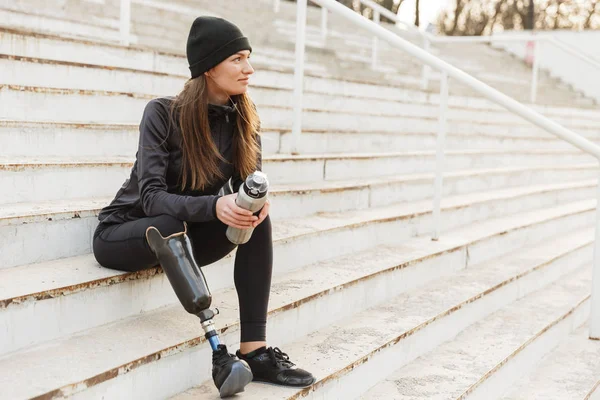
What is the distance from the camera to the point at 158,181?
7.07 ft

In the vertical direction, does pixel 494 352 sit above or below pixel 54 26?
below

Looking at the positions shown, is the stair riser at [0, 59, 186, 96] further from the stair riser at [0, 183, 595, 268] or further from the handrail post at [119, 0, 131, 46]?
the stair riser at [0, 183, 595, 268]

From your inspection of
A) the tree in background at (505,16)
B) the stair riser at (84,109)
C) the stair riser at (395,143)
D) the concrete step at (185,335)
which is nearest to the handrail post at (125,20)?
the stair riser at (84,109)

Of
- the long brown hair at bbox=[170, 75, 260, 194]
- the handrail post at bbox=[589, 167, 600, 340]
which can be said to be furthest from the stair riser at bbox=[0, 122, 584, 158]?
the handrail post at bbox=[589, 167, 600, 340]

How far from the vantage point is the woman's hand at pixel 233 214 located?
79.2 inches

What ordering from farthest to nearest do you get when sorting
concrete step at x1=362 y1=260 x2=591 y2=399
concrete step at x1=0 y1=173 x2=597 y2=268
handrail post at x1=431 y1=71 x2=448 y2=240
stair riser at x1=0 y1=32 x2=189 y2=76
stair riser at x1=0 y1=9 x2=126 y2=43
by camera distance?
stair riser at x1=0 y1=9 x2=126 y2=43 → handrail post at x1=431 y1=71 x2=448 y2=240 → stair riser at x1=0 y1=32 x2=189 y2=76 → concrete step at x1=362 y1=260 x2=591 y2=399 → concrete step at x1=0 y1=173 x2=597 y2=268

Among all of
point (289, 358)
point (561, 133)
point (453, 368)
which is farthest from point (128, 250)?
point (561, 133)

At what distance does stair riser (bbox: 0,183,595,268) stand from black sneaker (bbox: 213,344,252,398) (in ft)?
2.44

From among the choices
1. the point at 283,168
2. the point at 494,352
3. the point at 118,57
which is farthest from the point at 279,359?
the point at 118,57

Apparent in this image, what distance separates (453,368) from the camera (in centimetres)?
272

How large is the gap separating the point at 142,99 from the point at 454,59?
23.3ft

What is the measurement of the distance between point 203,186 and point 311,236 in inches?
37.9

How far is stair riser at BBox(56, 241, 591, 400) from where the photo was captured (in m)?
1.95

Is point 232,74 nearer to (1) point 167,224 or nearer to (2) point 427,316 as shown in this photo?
(1) point 167,224
